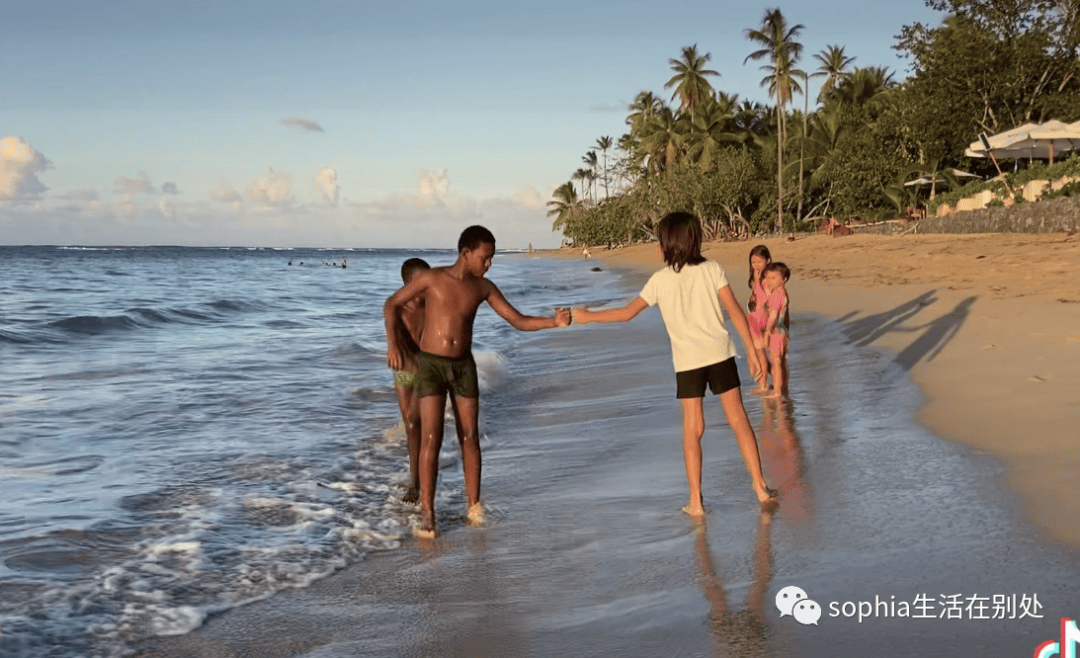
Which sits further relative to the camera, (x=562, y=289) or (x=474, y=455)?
(x=562, y=289)

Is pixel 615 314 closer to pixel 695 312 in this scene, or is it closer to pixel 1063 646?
pixel 695 312

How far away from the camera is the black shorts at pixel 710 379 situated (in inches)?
196

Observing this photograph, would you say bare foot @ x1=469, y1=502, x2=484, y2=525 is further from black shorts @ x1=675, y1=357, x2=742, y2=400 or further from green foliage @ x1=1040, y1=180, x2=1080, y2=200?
green foliage @ x1=1040, y1=180, x2=1080, y2=200

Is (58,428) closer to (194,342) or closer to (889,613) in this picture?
(889,613)

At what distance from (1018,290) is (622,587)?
37.1 ft

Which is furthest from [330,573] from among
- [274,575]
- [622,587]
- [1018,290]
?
[1018,290]

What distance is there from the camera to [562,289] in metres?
34.9

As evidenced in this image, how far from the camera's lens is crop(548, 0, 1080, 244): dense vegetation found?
33.1m

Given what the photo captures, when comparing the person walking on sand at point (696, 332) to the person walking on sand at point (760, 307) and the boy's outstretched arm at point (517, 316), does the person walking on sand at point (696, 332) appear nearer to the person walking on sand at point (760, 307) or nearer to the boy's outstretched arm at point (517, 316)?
the boy's outstretched arm at point (517, 316)

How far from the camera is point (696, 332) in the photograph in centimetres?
496

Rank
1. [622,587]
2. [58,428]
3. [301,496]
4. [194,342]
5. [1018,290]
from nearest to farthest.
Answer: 1. [622,587]
2. [301,496]
3. [58,428]
4. [1018,290]
5. [194,342]

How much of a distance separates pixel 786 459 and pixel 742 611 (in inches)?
102

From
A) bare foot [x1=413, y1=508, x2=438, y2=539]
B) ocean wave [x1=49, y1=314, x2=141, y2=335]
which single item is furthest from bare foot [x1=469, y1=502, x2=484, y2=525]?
ocean wave [x1=49, y1=314, x2=141, y2=335]

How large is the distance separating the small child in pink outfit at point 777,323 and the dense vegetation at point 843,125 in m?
23.1
